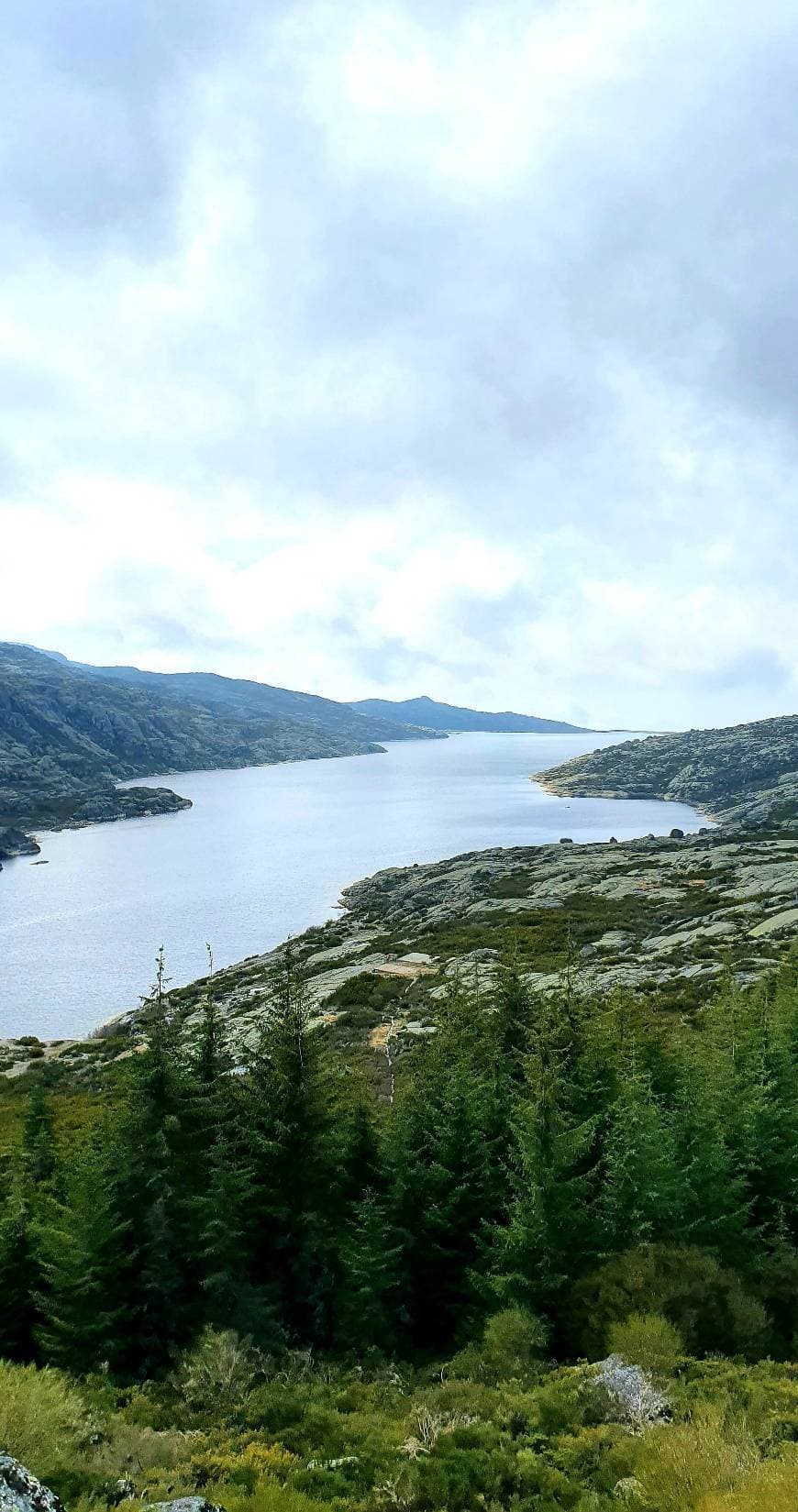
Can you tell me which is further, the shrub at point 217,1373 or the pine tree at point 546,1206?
the pine tree at point 546,1206

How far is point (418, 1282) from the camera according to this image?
52.8ft

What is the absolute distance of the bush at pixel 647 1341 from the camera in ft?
38.7

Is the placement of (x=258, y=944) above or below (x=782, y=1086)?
below

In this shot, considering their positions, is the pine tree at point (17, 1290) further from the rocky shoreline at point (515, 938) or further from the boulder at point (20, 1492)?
the boulder at point (20, 1492)

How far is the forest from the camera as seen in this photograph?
9422 millimetres

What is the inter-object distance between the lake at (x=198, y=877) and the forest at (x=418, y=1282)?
41958 millimetres

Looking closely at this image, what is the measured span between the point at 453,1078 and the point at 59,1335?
9338 mm

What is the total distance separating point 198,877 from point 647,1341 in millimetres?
98083

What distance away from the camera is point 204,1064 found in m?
16.5

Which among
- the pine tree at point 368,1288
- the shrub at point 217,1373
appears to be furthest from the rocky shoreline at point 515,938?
the shrub at point 217,1373

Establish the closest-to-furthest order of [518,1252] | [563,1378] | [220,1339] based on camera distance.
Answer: [563,1378] → [220,1339] → [518,1252]

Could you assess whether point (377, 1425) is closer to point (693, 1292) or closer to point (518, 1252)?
point (518, 1252)

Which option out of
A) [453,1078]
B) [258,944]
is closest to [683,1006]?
[453,1078]

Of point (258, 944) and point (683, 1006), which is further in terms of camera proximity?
point (258, 944)
